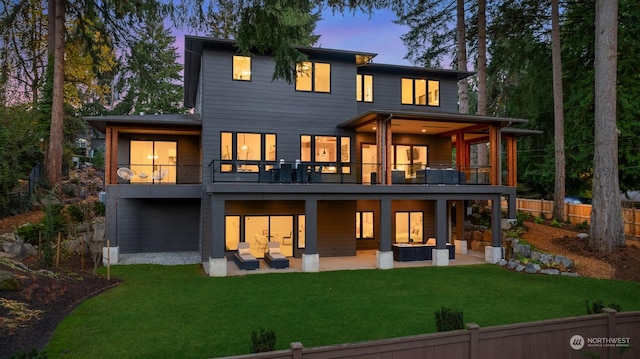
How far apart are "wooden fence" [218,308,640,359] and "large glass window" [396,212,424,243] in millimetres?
13208

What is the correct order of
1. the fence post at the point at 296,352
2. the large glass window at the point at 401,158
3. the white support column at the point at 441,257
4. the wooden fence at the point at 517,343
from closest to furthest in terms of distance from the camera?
the fence post at the point at 296,352
the wooden fence at the point at 517,343
the white support column at the point at 441,257
the large glass window at the point at 401,158

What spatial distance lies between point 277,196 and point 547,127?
22.4 meters

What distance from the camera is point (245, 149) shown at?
15984mm

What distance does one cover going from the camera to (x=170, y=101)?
119 ft

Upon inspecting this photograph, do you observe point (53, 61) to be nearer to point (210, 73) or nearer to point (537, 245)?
point (210, 73)

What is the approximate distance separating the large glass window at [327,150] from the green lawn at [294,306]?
16.9 ft

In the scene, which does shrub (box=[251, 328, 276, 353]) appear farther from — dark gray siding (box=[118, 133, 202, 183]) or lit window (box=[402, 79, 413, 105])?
lit window (box=[402, 79, 413, 105])

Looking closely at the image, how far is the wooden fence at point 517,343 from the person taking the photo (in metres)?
4.52

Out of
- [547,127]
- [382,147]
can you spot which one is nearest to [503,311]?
[382,147]

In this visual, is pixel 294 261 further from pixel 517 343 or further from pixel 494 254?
pixel 517 343

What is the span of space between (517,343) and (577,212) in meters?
17.9

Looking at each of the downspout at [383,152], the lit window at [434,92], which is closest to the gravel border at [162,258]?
the downspout at [383,152]

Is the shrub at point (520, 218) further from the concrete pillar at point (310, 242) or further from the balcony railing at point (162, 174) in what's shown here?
the balcony railing at point (162, 174)

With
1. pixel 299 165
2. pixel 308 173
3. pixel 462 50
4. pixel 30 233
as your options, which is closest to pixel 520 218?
pixel 462 50
